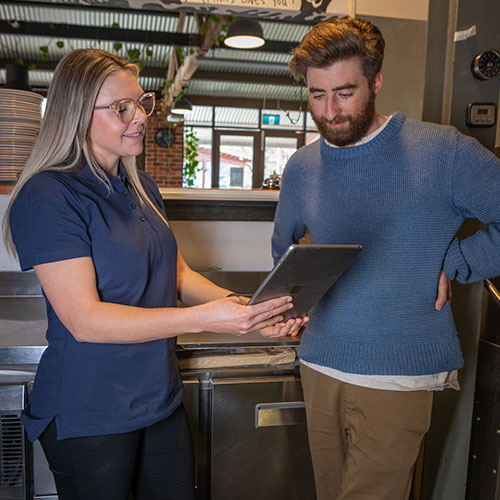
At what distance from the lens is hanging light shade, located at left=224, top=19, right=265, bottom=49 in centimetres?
418

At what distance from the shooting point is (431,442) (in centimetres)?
184

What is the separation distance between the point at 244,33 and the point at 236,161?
21.0ft

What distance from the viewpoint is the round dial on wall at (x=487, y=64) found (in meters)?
1.68

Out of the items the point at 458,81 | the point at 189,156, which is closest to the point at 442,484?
the point at 458,81

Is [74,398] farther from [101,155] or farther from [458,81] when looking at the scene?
[458,81]

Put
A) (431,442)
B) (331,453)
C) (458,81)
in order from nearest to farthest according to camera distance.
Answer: (331,453)
(458,81)
(431,442)

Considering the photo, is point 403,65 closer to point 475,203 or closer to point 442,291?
point 475,203

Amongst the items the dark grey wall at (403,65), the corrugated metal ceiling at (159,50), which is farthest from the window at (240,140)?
the dark grey wall at (403,65)

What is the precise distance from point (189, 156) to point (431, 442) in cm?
788

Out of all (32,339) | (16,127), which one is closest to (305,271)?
(32,339)

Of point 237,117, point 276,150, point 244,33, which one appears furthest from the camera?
point 276,150

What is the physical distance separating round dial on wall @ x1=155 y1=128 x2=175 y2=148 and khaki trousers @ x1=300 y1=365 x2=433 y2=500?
8445 millimetres

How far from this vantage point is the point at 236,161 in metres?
10.6

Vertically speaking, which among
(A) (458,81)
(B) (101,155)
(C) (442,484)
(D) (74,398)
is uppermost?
(A) (458,81)
